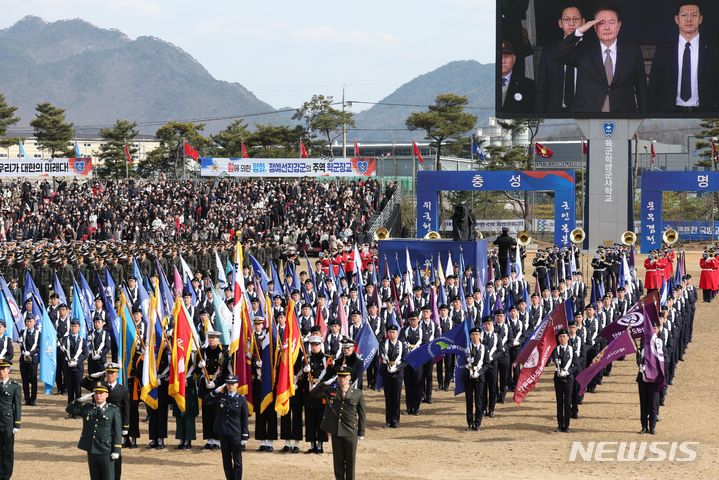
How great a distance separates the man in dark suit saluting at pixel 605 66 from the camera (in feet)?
123

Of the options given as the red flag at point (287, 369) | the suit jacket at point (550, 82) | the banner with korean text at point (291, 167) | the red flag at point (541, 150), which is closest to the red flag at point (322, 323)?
the red flag at point (287, 369)

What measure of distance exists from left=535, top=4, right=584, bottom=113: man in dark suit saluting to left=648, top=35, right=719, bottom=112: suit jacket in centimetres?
272

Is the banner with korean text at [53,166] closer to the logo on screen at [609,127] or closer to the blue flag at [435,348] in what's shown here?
the logo on screen at [609,127]

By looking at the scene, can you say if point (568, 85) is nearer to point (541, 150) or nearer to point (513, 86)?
point (513, 86)

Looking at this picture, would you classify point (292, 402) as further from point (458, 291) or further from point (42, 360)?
point (458, 291)

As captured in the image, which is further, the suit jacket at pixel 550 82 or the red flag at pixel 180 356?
the suit jacket at pixel 550 82

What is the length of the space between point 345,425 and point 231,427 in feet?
3.84

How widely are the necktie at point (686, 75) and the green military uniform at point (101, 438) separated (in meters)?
31.0

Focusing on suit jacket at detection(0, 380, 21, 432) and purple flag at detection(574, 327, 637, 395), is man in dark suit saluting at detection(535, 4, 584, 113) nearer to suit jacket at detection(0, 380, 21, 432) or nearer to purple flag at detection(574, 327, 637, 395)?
purple flag at detection(574, 327, 637, 395)

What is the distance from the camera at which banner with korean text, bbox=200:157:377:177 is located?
147 feet

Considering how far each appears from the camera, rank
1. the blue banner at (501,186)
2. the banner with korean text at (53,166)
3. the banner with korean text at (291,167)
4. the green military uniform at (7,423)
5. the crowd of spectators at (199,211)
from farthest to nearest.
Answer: the banner with korean text at (53,166)
the banner with korean text at (291,167)
the crowd of spectators at (199,211)
the blue banner at (501,186)
the green military uniform at (7,423)

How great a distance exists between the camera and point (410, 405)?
49.0 feet

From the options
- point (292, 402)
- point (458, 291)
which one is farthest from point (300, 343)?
point (458, 291)

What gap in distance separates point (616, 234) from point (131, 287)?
24.1 m
